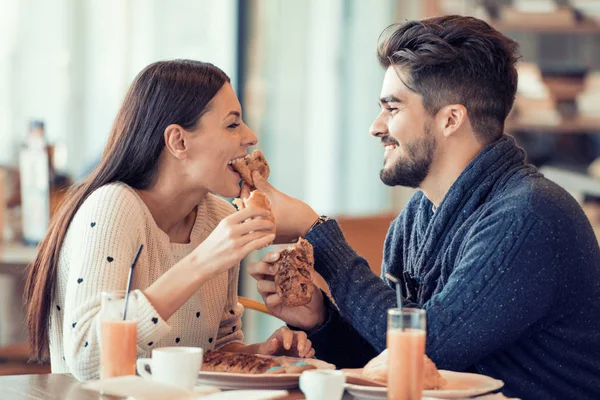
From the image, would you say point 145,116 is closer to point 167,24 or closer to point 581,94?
point 167,24

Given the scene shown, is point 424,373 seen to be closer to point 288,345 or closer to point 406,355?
point 406,355

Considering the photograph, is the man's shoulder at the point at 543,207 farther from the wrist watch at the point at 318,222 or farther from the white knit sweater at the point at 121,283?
the white knit sweater at the point at 121,283

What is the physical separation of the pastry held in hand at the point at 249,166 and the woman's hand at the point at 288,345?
1.24ft

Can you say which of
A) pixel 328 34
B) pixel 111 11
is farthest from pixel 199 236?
pixel 328 34

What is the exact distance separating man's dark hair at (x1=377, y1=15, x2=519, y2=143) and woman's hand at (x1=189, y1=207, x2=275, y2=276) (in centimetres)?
62

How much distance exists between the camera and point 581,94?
4.91 meters

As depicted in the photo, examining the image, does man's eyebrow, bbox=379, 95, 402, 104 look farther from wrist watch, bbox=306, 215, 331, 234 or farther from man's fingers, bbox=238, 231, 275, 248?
man's fingers, bbox=238, 231, 275, 248

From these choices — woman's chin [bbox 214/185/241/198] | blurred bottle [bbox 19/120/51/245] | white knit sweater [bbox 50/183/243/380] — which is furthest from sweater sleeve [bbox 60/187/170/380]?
blurred bottle [bbox 19/120/51/245]

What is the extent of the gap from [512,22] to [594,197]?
1.02 m

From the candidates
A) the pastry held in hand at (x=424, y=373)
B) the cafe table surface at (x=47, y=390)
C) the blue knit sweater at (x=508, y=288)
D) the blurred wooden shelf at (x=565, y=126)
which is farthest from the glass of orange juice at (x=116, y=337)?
the blurred wooden shelf at (x=565, y=126)

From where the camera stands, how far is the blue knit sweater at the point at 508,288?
1.85 m

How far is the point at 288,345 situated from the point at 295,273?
0.49 feet

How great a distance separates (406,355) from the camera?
1470mm

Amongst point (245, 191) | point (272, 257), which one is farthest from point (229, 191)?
point (272, 257)
